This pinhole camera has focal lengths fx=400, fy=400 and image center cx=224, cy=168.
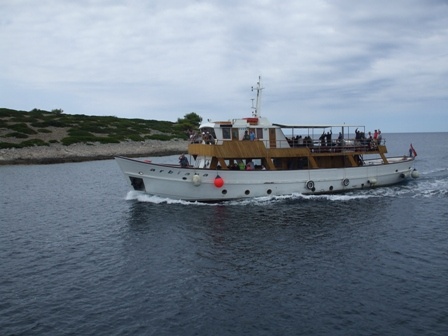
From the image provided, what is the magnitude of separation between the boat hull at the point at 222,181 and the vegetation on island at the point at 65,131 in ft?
161

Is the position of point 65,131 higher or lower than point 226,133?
higher

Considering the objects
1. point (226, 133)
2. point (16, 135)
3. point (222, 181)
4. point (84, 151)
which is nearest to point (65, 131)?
point (16, 135)

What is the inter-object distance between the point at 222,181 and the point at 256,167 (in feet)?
14.2

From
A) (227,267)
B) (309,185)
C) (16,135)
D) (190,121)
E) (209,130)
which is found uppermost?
(190,121)

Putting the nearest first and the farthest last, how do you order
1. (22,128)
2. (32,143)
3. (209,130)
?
(209,130), (32,143), (22,128)

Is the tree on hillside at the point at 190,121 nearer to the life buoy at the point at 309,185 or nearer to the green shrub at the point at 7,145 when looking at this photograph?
the green shrub at the point at 7,145

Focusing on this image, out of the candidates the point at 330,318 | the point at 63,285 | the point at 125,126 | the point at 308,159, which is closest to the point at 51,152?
the point at 125,126

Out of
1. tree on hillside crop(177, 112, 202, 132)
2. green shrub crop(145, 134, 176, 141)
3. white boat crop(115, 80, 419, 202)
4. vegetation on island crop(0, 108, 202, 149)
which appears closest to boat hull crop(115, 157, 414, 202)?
white boat crop(115, 80, 419, 202)

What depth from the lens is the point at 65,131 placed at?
296ft

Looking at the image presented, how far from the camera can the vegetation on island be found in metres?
77.2

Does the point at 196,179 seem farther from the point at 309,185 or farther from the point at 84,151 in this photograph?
the point at 84,151

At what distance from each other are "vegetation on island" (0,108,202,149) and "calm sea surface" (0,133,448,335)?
156 feet

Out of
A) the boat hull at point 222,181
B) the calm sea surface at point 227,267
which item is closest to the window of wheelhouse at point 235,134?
the boat hull at point 222,181

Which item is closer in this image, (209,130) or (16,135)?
(209,130)
